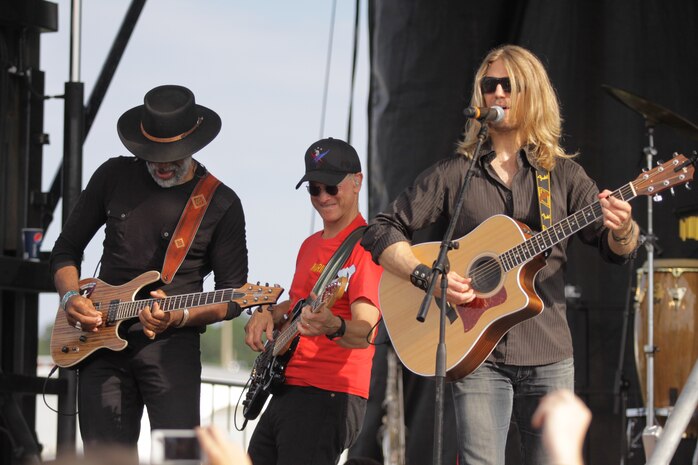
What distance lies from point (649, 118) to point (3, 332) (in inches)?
152

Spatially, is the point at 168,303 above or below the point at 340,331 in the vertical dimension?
above

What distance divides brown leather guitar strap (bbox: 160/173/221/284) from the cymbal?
2.35 metres

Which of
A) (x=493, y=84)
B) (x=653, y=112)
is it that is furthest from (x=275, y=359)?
(x=653, y=112)

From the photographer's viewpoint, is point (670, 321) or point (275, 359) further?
point (670, 321)

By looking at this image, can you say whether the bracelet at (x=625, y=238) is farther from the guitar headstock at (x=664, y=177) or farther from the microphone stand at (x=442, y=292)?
the microphone stand at (x=442, y=292)

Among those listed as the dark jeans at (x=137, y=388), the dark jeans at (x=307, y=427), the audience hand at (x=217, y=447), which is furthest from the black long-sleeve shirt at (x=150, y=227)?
the audience hand at (x=217, y=447)

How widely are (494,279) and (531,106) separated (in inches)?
→ 26.8

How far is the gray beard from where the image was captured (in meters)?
4.80

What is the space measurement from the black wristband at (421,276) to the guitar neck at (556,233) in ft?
0.93

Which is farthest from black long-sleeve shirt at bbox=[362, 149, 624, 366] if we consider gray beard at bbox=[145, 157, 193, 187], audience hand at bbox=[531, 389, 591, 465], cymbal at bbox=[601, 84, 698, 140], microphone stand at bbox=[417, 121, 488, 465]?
audience hand at bbox=[531, 389, 591, 465]

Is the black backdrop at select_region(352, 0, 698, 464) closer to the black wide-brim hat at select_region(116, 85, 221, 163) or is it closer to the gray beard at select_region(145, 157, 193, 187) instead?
the black wide-brim hat at select_region(116, 85, 221, 163)

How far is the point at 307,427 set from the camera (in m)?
4.43

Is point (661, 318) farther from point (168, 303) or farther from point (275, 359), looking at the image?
point (168, 303)

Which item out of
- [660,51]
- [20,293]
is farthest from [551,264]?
[20,293]
